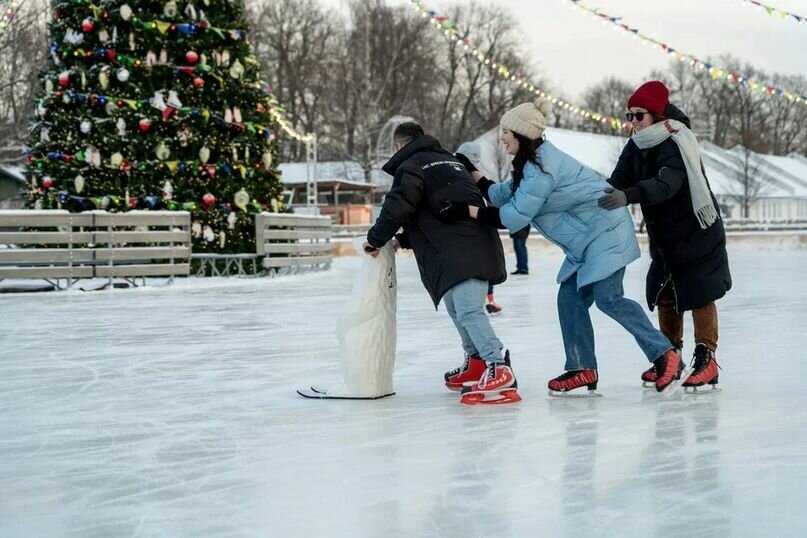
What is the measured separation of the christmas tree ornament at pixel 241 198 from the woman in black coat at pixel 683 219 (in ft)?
37.8

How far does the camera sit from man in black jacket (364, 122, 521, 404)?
4.92m

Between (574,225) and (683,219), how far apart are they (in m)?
0.52

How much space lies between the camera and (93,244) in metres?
14.0

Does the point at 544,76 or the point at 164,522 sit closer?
the point at 164,522

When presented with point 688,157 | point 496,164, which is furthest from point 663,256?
point 496,164

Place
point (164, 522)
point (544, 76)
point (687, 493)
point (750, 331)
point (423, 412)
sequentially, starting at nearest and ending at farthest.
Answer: point (164, 522) < point (687, 493) < point (423, 412) < point (750, 331) < point (544, 76)

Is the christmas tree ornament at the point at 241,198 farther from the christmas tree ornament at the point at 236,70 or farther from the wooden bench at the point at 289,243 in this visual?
the christmas tree ornament at the point at 236,70

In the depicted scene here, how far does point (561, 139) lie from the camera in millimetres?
53156

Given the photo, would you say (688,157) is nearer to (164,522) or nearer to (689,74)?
(164,522)

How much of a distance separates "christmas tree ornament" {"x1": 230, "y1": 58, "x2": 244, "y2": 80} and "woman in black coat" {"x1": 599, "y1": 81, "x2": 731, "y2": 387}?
1166 centimetres

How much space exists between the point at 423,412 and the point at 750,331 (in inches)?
153

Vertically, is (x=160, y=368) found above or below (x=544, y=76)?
below

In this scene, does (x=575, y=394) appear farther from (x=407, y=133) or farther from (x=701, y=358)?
(x=407, y=133)

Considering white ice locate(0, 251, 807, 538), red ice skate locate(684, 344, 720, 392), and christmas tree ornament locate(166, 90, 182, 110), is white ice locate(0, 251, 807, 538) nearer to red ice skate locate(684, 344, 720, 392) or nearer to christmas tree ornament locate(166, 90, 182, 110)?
red ice skate locate(684, 344, 720, 392)
